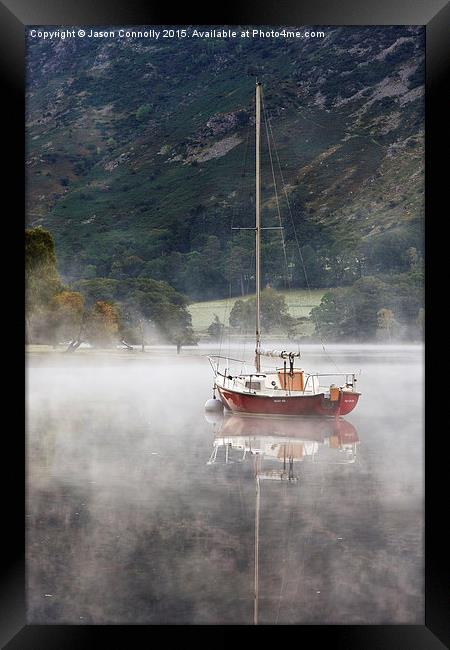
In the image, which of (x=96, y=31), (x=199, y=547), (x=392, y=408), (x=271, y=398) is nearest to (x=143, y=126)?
(x=96, y=31)

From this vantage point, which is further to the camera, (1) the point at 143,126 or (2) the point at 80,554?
(1) the point at 143,126

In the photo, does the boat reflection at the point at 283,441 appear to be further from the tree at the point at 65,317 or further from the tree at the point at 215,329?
the tree at the point at 215,329

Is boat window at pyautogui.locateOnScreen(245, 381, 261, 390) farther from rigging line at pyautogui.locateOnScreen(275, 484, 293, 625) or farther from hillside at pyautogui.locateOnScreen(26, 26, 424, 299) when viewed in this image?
hillside at pyautogui.locateOnScreen(26, 26, 424, 299)

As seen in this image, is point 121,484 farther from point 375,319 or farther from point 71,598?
point 375,319

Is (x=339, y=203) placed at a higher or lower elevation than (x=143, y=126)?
lower

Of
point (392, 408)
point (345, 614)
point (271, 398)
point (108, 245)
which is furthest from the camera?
point (108, 245)

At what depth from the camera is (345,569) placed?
4.76m

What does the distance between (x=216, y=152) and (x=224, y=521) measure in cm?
2485

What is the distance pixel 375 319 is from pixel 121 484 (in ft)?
57.2

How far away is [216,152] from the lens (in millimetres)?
29500

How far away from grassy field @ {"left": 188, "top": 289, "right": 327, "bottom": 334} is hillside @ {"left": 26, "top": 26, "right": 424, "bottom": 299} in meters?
0.50

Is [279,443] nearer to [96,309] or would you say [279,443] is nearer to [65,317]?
[65,317]
